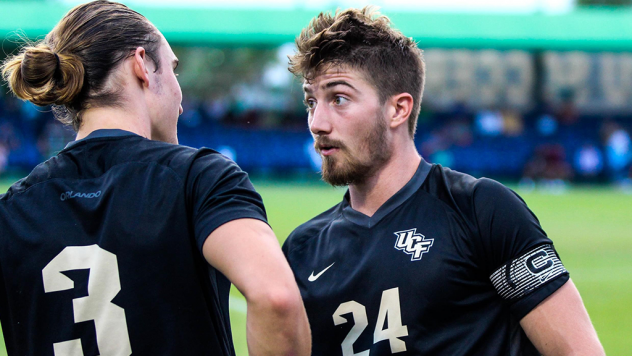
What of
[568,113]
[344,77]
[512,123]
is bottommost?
[344,77]

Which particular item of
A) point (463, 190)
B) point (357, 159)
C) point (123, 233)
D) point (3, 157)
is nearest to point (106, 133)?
point (123, 233)

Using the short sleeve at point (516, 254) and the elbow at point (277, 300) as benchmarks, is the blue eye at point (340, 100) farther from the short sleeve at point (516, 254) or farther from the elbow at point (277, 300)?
the elbow at point (277, 300)

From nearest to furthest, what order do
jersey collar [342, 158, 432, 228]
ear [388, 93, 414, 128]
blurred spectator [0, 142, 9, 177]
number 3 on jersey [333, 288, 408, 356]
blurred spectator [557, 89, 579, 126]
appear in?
number 3 on jersey [333, 288, 408, 356]
jersey collar [342, 158, 432, 228]
ear [388, 93, 414, 128]
blurred spectator [0, 142, 9, 177]
blurred spectator [557, 89, 579, 126]

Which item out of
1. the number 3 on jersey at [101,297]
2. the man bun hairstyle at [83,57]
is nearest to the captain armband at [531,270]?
the number 3 on jersey at [101,297]

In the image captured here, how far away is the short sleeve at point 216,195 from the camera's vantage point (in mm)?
2041

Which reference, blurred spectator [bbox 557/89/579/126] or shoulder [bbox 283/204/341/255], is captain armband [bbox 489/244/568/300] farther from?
blurred spectator [bbox 557/89/579/126]

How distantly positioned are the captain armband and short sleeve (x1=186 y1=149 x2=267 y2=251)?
937mm

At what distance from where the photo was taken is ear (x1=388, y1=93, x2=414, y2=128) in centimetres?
302

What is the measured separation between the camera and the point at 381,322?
8.80 feet

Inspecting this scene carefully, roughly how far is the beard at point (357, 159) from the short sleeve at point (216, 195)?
874 mm

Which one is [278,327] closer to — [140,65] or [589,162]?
[140,65]

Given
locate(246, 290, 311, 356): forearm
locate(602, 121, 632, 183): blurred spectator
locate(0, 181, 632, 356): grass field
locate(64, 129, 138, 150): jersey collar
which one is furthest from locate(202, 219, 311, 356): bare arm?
locate(602, 121, 632, 183): blurred spectator

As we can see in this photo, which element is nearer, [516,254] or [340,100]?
[516,254]

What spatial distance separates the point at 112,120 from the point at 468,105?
29082mm
